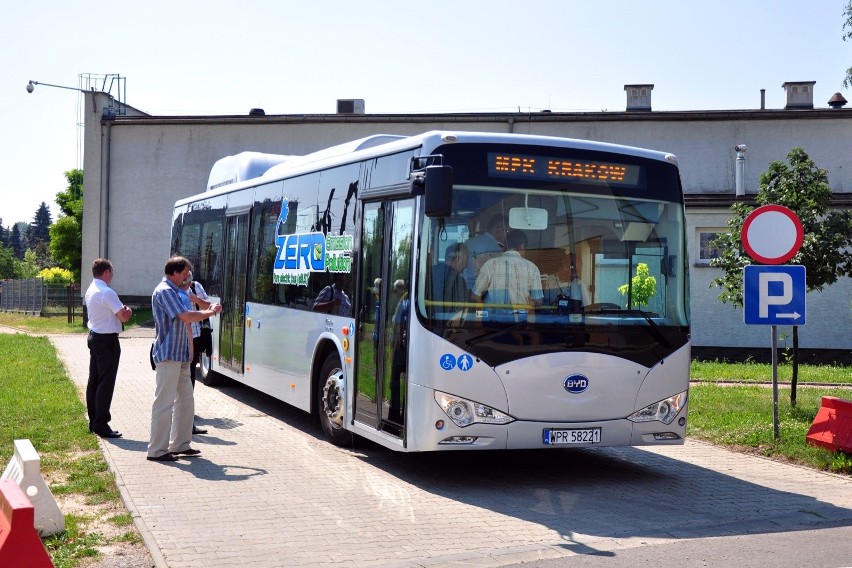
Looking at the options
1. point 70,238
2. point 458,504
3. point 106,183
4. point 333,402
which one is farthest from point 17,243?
point 458,504

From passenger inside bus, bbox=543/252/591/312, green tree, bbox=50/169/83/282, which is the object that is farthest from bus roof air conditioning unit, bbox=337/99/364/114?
green tree, bbox=50/169/83/282

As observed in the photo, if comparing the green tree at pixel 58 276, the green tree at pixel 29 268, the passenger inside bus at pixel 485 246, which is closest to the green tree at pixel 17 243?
the green tree at pixel 29 268

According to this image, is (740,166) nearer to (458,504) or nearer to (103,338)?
(103,338)

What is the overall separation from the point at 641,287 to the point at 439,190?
7.23ft

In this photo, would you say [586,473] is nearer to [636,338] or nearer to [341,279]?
[636,338]

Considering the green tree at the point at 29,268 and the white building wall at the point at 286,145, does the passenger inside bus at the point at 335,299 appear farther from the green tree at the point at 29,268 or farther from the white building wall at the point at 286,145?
the green tree at the point at 29,268

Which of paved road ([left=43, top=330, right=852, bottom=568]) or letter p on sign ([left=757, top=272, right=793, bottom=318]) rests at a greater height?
letter p on sign ([left=757, top=272, right=793, bottom=318])

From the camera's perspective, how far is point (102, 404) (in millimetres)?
11898

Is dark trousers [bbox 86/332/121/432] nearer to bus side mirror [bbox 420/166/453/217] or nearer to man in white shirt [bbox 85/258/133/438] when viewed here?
man in white shirt [bbox 85/258/133/438]

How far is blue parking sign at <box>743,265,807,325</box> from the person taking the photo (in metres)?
11.4

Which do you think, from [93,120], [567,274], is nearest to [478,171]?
[567,274]

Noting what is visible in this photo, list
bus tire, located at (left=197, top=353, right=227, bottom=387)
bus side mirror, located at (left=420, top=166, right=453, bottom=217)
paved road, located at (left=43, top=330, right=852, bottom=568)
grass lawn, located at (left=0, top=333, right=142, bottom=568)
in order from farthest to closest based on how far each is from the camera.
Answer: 1. bus tire, located at (left=197, top=353, right=227, bottom=387)
2. bus side mirror, located at (left=420, top=166, right=453, bottom=217)
3. grass lawn, located at (left=0, top=333, right=142, bottom=568)
4. paved road, located at (left=43, top=330, right=852, bottom=568)

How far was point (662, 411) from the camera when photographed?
977 centimetres

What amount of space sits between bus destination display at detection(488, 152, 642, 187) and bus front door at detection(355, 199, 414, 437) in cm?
90
